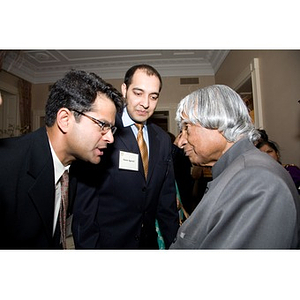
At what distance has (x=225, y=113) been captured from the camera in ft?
3.34

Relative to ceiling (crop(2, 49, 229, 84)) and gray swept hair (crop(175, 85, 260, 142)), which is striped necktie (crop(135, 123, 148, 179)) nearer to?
gray swept hair (crop(175, 85, 260, 142))

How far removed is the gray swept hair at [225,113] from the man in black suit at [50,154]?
49 centimetres

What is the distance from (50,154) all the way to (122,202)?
582 millimetres

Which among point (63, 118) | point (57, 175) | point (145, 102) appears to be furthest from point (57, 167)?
point (145, 102)

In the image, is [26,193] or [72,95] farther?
[72,95]

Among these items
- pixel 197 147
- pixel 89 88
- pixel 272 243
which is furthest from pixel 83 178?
pixel 272 243

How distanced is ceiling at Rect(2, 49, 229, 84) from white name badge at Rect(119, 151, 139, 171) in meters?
3.42

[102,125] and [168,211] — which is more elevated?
[102,125]

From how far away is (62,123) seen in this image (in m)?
1.20

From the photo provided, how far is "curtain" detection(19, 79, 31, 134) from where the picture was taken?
210 inches

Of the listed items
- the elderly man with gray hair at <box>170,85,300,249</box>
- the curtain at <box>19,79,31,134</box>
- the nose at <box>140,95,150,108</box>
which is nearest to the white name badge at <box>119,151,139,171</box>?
the nose at <box>140,95,150,108</box>

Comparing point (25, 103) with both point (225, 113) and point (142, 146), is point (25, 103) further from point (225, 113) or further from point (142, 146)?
point (225, 113)
